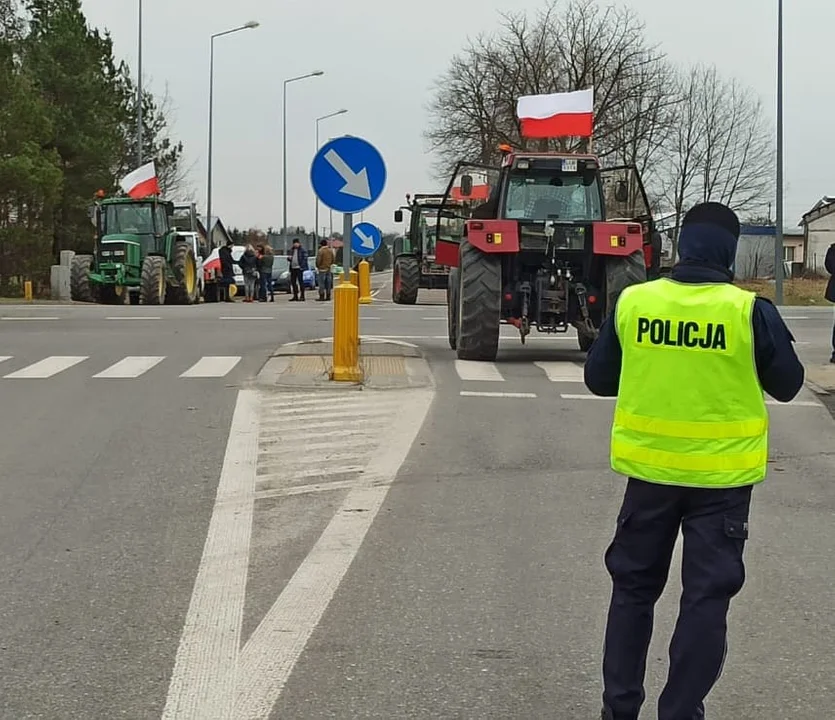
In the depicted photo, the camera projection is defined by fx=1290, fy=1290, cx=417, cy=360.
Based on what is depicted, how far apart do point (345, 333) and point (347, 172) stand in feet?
5.23

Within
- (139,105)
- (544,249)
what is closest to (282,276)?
(139,105)

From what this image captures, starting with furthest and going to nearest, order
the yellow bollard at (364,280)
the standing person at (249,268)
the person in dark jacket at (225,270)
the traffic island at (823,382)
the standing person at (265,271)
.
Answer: the person in dark jacket at (225,270) < the standing person at (265,271) < the standing person at (249,268) < the yellow bollard at (364,280) < the traffic island at (823,382)

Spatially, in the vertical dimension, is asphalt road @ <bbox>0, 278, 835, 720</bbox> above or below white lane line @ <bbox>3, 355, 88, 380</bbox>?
below

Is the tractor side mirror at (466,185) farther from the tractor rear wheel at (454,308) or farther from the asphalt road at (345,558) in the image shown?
the asphalt road at (345,558)

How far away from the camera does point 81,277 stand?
31797 millimetres

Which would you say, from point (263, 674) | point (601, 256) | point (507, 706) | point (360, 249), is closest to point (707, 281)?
point (507, 706)

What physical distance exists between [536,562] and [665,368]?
2.63 metres

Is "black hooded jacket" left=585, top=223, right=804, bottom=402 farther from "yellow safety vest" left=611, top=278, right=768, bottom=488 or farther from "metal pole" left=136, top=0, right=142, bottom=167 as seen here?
"metal pole" left=136, top=0, right=142, bottom=167

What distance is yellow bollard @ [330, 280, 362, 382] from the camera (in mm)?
12680

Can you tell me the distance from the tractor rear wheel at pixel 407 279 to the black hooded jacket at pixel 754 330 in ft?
93.6

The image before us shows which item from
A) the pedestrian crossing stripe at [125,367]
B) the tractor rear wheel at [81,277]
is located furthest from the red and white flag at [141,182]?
the pedestrian crossing stripe at [125,367]

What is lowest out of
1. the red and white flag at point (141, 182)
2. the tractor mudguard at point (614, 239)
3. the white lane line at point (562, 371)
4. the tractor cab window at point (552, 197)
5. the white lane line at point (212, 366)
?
the white lane line at point (562, 371)

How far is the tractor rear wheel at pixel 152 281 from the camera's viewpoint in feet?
100

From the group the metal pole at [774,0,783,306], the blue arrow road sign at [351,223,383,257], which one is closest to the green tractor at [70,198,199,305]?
the blue arrow road sign at [351,223,383,257]
